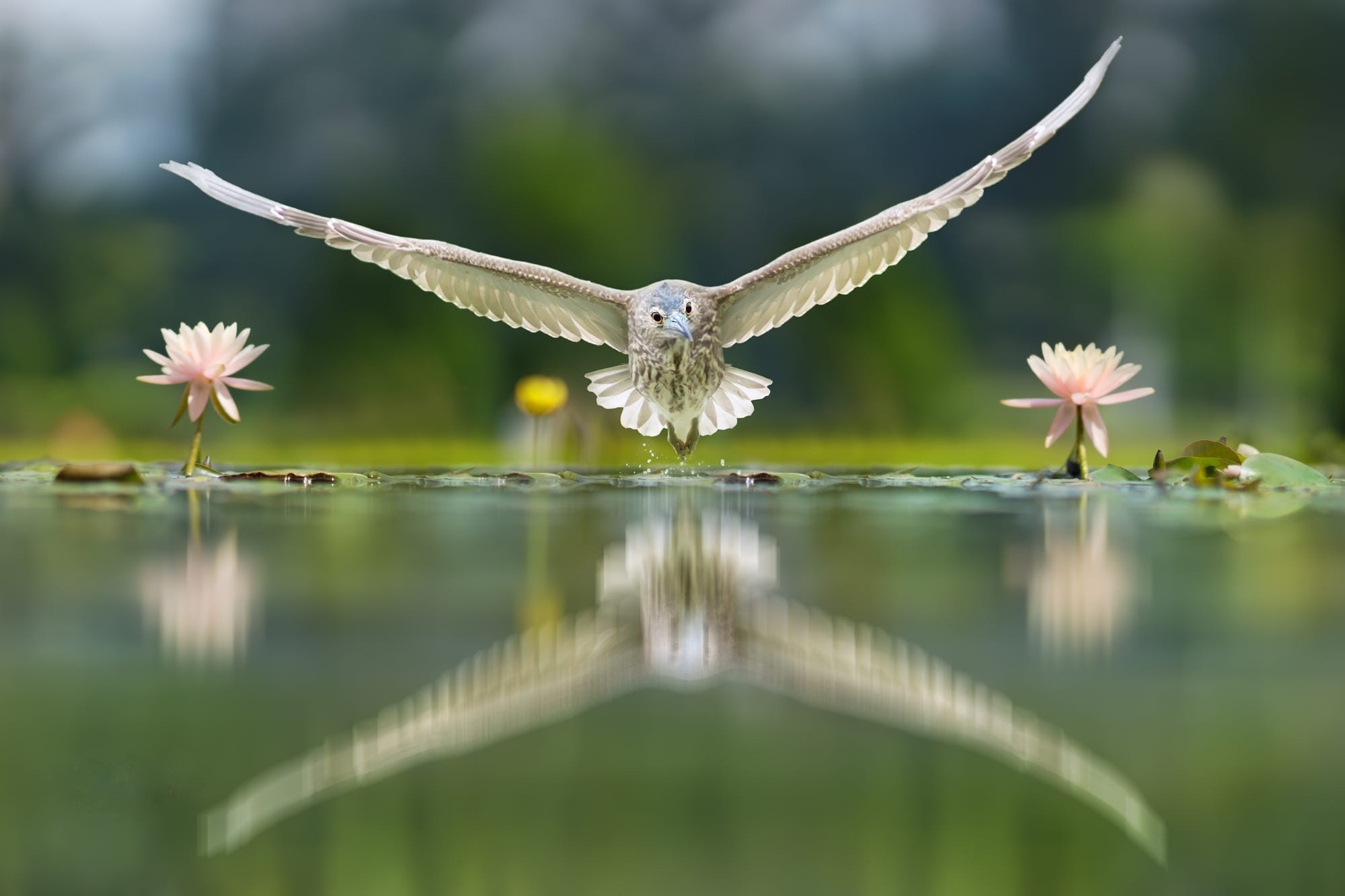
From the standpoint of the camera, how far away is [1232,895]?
676 millimetres

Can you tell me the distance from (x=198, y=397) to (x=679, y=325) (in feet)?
5.36

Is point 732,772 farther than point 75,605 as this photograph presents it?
No

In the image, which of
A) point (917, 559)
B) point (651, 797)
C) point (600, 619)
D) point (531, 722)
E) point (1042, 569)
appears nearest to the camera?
point (651, 797)

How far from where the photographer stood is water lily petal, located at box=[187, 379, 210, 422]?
11.9ft

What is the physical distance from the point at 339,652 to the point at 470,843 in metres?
0.57

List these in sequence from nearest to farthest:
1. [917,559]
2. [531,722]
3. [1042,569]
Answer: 1. [531,722]
2. [1042,569]
3. [917,559]

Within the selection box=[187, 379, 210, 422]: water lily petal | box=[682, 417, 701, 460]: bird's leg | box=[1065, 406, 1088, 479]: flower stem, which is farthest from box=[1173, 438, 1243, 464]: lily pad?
box=[187, 379, 210, 422]: water lily petal

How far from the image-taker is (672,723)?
3.11ft

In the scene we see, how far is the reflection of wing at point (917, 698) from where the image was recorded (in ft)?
2.63

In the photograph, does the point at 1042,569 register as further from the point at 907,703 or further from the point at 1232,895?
the point at 1232,895

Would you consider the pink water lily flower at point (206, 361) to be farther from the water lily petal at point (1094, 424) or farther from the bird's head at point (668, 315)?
the water lily petal at point (1094, 424)

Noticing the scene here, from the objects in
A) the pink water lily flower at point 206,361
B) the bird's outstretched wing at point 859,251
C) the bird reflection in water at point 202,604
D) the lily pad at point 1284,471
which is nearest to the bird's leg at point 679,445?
the bird's outstretched wing at point 859,251

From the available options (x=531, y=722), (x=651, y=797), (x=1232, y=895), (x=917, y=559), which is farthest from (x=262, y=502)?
(x=1232, y=895)

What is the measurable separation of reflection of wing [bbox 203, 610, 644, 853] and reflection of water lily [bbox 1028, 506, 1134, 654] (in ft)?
1.69
